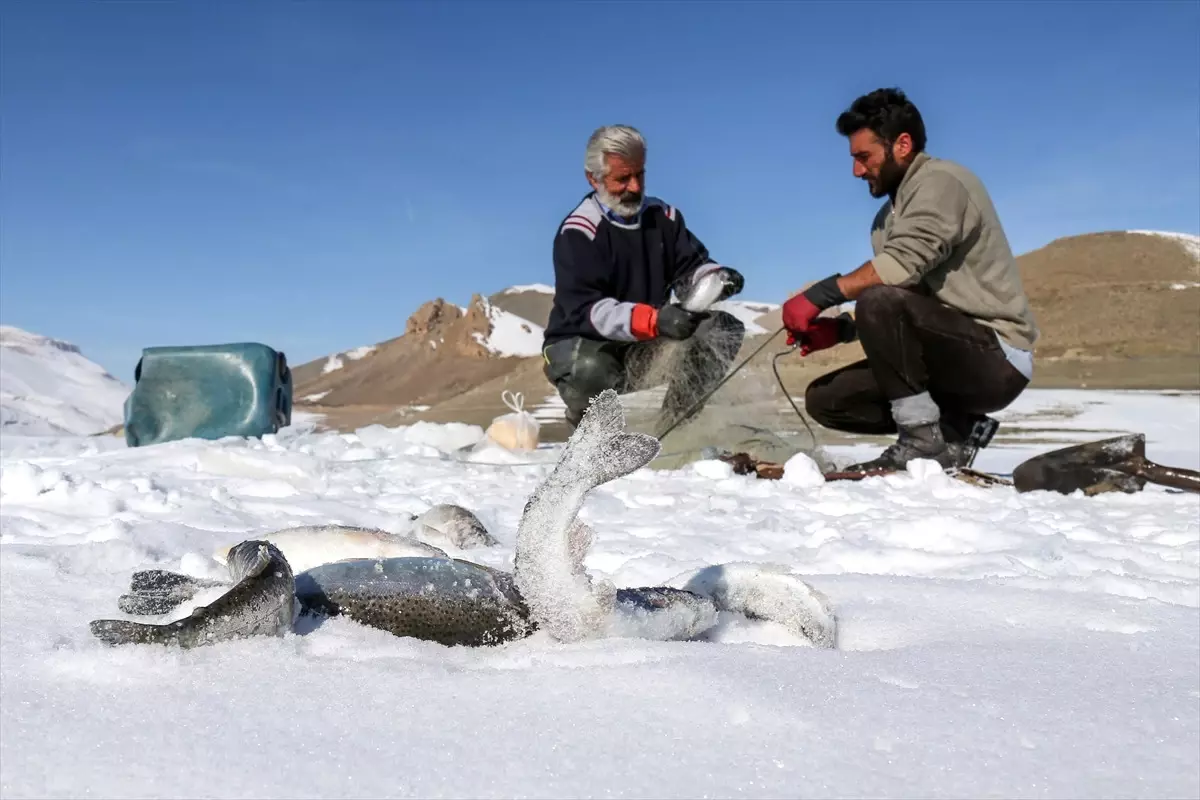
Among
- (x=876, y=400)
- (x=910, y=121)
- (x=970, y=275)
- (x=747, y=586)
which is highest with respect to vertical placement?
(x=910, y=121)

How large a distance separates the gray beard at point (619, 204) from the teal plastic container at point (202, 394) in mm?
2351

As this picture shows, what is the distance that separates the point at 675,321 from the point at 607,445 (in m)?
2.86

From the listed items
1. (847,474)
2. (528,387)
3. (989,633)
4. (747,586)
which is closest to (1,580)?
(747,586)

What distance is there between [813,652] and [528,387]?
43.0ft

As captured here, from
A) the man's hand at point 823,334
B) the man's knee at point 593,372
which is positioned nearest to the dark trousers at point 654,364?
the man's knee at point 593,372

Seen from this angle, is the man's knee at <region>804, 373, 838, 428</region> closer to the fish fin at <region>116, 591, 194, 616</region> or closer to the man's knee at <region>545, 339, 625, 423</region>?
the man's knee at <region>545, 339, 625, 423</region>

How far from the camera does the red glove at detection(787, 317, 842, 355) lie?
3920 mm

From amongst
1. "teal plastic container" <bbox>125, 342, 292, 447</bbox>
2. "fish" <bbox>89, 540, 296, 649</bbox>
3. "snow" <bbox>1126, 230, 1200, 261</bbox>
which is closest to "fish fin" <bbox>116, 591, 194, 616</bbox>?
"fish" <bbox>89, 540, 296, 649</bbox>

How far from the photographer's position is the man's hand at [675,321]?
399 cm

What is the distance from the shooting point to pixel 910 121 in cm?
386

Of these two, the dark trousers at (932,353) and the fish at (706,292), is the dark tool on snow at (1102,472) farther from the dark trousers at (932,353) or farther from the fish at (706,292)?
the fish at (706,292)

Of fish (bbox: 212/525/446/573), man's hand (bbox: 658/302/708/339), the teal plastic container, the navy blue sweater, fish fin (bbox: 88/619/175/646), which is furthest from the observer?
the teal plastic container

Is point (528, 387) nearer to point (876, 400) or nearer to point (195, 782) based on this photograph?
point (876, 400)

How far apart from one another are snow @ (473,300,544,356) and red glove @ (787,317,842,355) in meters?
14.5
